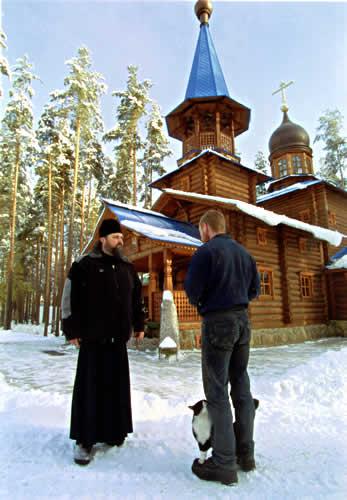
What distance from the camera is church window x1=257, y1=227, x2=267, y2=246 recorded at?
538 inches

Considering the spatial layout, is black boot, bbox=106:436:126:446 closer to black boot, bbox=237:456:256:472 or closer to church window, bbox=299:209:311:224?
black boot, bbox=237:456:256:472

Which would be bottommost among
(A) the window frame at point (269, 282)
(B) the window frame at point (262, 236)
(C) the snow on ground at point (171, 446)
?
(C) the snow on ground at point (171, 446)

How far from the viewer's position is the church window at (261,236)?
538 inches

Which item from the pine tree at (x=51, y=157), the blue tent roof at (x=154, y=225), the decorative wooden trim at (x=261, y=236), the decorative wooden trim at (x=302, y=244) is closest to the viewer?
the blue tent roof at (x=154, y=225)

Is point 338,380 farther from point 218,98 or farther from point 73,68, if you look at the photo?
point 73,68

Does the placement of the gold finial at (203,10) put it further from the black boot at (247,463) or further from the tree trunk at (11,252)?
the black boot at (247,463)

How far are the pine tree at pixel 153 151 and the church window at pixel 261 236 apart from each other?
14055 mm

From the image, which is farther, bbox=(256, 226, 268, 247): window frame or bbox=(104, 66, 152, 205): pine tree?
bbox=(104, 66, 152, 205): pine tree

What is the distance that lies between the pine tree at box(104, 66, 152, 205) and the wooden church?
5.67 m

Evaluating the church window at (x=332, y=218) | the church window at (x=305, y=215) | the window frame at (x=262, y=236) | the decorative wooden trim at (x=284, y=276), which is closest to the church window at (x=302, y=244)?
the decorative wooden trim at (x=284, y=276)

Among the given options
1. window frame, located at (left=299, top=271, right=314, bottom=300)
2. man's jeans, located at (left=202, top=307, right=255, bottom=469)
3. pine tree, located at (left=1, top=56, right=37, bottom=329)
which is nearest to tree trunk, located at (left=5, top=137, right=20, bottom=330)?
pine tree, located at (left=1, top=56, right=37, bottom=329)

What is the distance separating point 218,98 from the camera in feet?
53.5

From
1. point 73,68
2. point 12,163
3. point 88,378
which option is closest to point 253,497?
point 88,378

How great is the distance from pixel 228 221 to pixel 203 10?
1561 cm
